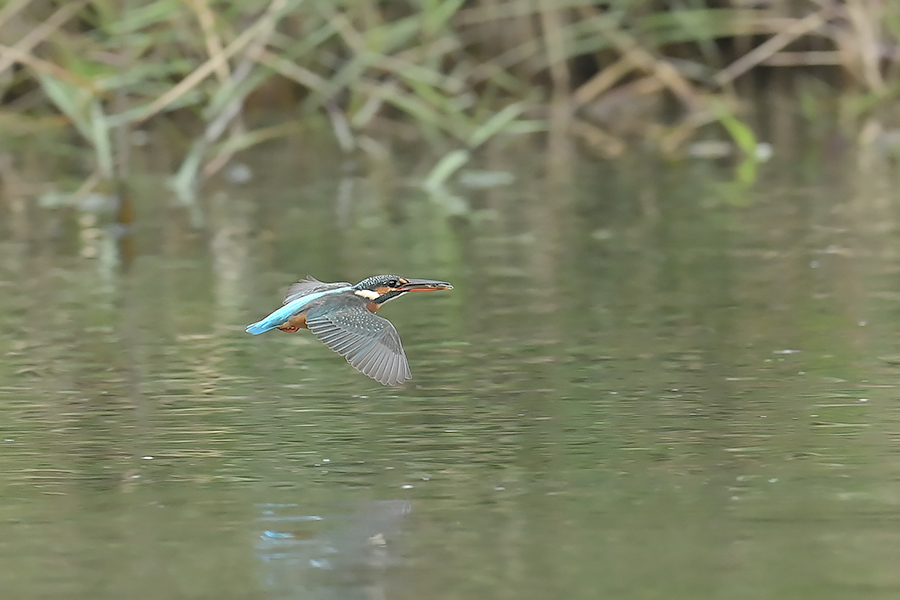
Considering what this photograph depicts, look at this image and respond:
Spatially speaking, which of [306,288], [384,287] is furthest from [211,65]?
[384,287]

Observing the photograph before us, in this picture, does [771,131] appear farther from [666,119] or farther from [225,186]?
[225,186]

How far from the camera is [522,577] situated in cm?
338

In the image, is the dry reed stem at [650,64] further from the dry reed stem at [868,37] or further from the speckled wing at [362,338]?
the speckled wing at [362,338]

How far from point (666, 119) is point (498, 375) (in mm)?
8013

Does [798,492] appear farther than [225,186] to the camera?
No

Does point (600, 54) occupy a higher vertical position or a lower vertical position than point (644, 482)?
higher

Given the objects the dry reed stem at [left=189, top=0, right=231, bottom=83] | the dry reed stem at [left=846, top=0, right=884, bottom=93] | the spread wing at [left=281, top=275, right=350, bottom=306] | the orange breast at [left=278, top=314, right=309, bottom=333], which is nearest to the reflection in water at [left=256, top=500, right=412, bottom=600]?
the orange breast at [left=278, top=314, right=309, bottom=333]

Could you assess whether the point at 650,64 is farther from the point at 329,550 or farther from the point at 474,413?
the point at 329,550

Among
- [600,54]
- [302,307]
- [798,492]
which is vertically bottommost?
[798,492]

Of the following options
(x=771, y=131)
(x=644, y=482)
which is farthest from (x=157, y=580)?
(x=771, y=131)

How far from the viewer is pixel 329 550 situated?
11.8ft

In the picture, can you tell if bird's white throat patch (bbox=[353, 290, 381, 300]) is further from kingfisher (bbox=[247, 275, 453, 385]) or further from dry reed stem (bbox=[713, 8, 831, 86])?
dry reed stem (bbox=[713, 8, 831, 86])

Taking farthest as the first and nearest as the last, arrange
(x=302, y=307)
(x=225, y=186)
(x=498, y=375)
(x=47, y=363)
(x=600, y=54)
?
(x=600, y=54) → (x=225, y=186) → (x=47, y=363) → (x=498, y=375) → (x=302, y=307)

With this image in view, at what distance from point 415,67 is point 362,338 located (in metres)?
6.20
